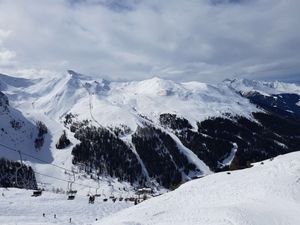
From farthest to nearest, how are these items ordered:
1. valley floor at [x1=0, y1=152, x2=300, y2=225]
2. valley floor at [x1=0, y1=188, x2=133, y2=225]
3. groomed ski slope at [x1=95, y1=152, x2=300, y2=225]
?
valley floor at [x1=0, y1=188, x2=133, y2=225] → valley floor at [x1=0, y1=152, x2=300, y2=225] → groomed ski slope at [x1=95, y1=152, x2=300, y2=225]

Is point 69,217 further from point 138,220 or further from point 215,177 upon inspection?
point 215,177

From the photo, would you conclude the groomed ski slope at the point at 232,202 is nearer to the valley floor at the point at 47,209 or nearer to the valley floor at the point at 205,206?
the valley floor at the point at 205,206

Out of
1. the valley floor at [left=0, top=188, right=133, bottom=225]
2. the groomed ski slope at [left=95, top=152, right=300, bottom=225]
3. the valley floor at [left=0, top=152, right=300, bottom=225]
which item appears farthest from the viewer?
the valley floor at [left=0, top=188, right=133, bottom=225]

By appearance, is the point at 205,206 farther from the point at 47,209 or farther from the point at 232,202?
the point at 47,209

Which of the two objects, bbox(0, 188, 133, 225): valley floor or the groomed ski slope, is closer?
the groomed ski slope

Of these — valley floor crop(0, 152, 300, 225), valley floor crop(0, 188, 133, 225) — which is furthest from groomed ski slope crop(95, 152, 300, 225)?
valley floor crop(0, 188, 133, 225)

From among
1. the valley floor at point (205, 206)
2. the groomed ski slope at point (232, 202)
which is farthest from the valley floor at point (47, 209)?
the groomed ski slope at point (232, 202)

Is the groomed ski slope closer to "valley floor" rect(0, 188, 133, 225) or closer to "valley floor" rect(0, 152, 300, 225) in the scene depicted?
"valley floor" rect(0, 152, 300, 225)

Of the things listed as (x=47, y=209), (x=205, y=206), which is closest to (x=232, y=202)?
(x=205, y=206)

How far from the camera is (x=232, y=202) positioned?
5750 cm

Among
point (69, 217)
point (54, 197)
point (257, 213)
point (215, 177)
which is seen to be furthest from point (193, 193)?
point (54, 197)

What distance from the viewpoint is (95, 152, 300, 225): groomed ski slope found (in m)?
47.8

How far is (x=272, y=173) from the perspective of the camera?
69.1 meters

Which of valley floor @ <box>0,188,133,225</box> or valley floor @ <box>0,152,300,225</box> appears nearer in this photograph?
valley floor @ <box>0,152,300,225</box>
